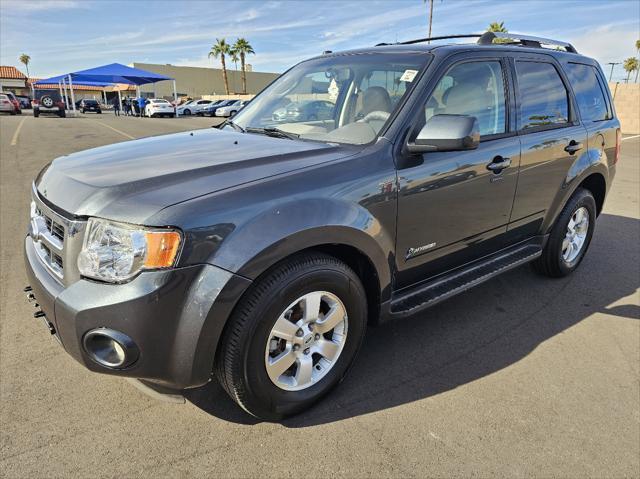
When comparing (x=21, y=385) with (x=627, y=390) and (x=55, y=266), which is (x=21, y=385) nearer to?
(x=55, y=266)

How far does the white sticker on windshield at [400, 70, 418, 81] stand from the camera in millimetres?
2842

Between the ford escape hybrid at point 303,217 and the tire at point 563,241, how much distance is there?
20 cm

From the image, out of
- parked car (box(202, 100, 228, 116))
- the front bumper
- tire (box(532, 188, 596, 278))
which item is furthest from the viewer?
parked car (box(202, 100, 228, 116))

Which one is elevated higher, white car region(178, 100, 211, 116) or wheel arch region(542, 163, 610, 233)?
white car region(178, 100, 211, 116)

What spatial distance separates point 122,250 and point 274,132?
1.50 m

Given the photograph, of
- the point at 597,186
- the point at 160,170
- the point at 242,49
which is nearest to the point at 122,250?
the point at 160,170

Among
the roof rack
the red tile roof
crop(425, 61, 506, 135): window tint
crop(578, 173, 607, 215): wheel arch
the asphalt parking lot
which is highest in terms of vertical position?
the red tile roof

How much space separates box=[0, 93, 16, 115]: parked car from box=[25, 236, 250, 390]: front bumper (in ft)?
124

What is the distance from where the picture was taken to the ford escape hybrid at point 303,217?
6.25 feet

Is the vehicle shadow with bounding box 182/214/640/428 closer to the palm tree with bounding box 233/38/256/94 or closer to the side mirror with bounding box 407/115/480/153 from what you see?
the side mirror with bounding box 407/115/480/153

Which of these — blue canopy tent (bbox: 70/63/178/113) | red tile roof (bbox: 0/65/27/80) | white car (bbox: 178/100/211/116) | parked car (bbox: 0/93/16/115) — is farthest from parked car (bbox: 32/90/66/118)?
red tile roof (bbox: 0/65/27/80)

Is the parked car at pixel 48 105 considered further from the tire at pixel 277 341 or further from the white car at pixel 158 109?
the tire at pixel 277 341

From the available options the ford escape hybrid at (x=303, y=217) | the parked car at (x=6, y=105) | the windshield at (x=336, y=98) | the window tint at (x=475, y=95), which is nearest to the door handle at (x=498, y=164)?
the ford escape hybrid at (x=303, y=217)

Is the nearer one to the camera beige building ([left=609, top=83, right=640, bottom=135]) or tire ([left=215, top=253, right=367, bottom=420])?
Result: tire ([left=215, top=253, right=367, bottom=420])
